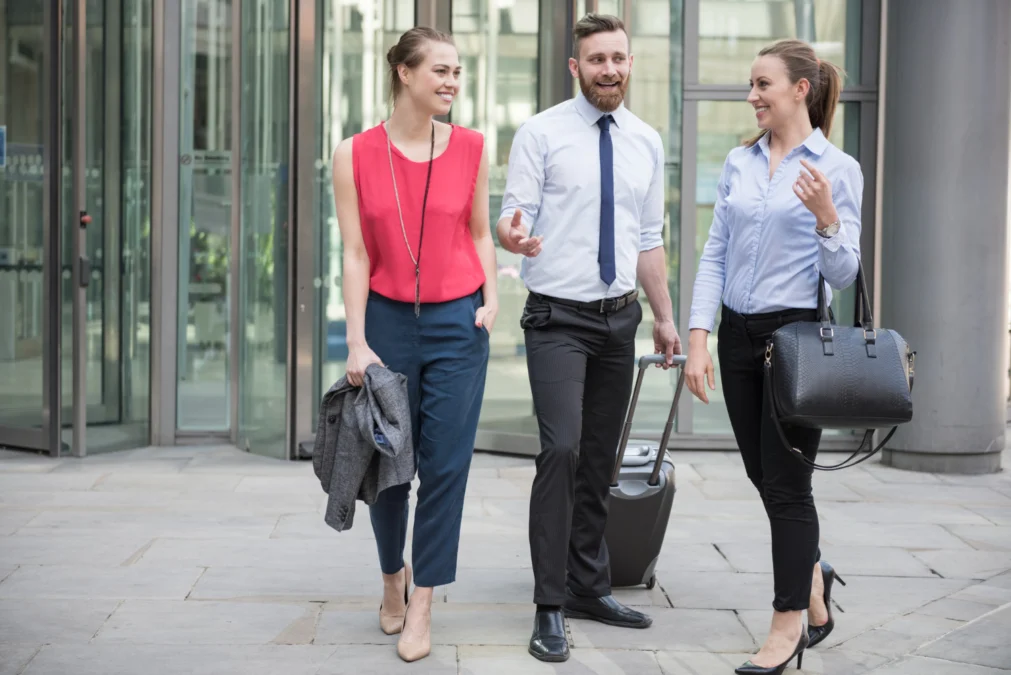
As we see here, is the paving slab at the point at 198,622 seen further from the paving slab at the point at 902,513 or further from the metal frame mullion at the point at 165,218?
the metal frame mullion at the point at 165,218

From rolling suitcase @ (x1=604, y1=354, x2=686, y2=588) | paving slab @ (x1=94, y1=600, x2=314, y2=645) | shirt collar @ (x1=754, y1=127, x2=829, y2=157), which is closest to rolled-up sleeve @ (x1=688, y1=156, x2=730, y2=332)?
shirt collar @ (x1=754, y1=127, x2=829, y2=157)

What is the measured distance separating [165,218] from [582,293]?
492 centimetres

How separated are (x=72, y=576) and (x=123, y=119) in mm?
3940

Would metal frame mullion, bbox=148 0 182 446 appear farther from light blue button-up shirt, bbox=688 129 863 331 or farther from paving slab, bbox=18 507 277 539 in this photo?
light blue button-up shirt, bbox=688 129 863 331

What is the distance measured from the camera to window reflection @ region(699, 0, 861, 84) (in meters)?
8.34

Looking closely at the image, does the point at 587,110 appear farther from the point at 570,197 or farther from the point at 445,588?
the point at 445,588

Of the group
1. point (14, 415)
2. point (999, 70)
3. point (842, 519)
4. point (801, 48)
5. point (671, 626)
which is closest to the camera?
point (801, 48)

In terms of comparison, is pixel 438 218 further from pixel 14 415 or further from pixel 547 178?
pixel 14 415

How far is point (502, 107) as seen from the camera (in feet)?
26.9

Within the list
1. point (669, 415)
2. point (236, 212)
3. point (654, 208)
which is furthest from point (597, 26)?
point (236, 212)

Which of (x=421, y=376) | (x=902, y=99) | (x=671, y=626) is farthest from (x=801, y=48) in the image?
(x=902, y=99)

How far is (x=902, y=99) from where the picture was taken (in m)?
7.71

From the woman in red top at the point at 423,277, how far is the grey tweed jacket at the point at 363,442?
7 cm

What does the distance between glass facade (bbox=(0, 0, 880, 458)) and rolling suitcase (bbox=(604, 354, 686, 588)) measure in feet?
10.7
